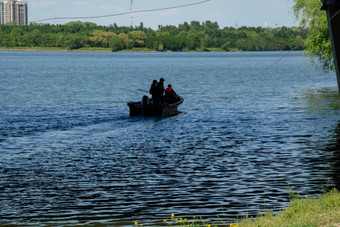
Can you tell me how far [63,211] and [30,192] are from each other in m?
2.33

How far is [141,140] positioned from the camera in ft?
79.6

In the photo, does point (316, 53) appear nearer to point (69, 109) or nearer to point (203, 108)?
point (203, 108)

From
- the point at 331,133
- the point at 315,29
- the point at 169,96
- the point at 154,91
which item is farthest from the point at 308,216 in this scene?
the point at 315,29

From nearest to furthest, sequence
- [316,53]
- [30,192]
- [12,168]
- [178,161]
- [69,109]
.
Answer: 1. [30,192]
2. [12,168]
3. [178,161]
4. [69,109]
5. [316,53]

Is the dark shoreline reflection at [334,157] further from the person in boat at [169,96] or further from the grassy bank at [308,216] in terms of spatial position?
the person in boat at [169,96]

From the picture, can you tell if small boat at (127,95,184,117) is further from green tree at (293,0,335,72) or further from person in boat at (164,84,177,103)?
green tree at (293,0,335,72)

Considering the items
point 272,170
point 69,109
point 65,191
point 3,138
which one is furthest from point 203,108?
point 65,191

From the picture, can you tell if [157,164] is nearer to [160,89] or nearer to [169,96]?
[160,89]

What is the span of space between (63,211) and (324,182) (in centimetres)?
768

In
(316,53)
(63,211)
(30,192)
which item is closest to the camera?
(63,211)

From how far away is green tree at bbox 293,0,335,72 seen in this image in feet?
128

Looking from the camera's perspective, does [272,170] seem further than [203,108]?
No

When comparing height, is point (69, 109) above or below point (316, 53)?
below

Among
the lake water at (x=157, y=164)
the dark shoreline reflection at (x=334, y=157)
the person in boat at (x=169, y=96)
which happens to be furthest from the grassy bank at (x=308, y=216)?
the person in boat at (x=169, y=96)
